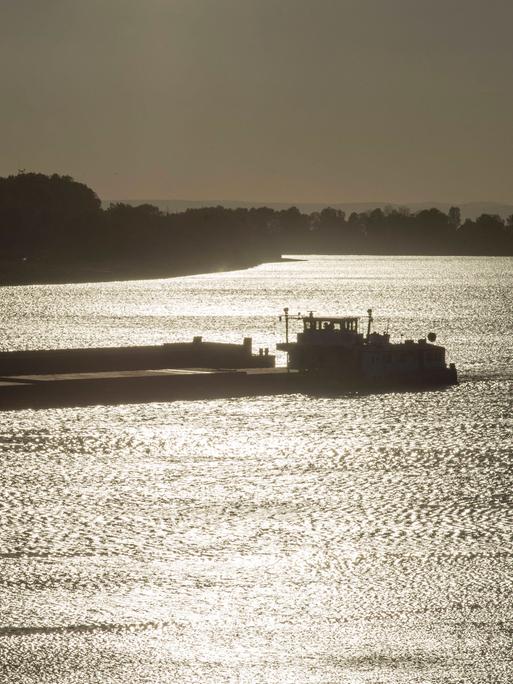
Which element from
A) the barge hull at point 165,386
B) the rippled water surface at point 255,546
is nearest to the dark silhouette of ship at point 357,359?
the barge hull at point 165,386

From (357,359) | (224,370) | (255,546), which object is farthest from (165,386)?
(255,546)

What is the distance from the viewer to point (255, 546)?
44.1 meters

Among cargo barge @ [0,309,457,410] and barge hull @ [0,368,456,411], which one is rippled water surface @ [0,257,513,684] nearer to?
barge hull @ [0,368,456,411]

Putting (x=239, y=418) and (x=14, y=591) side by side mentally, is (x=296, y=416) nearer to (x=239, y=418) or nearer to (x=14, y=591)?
(x=239, y=418)

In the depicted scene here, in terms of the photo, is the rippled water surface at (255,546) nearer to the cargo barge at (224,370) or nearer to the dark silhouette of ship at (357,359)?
the cargo barge at (224,370)

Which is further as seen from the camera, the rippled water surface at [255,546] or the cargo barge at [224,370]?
the cargo barge at [224,370]

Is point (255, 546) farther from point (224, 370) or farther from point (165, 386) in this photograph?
point (224, 370)

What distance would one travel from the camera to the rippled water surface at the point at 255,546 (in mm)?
33750

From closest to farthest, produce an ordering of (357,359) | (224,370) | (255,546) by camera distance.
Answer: (255,546)
(224,370)
(357,359)

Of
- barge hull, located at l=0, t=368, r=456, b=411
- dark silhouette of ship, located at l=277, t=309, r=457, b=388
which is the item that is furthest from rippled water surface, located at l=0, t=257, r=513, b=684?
dark silhouette of ship, located at l=277, t=309, r=457, b=388

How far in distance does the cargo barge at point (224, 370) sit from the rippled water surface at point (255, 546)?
4904 mm

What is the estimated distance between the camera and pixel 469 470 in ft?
198

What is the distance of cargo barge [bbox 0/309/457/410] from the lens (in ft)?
276

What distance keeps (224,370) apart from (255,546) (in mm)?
48455
